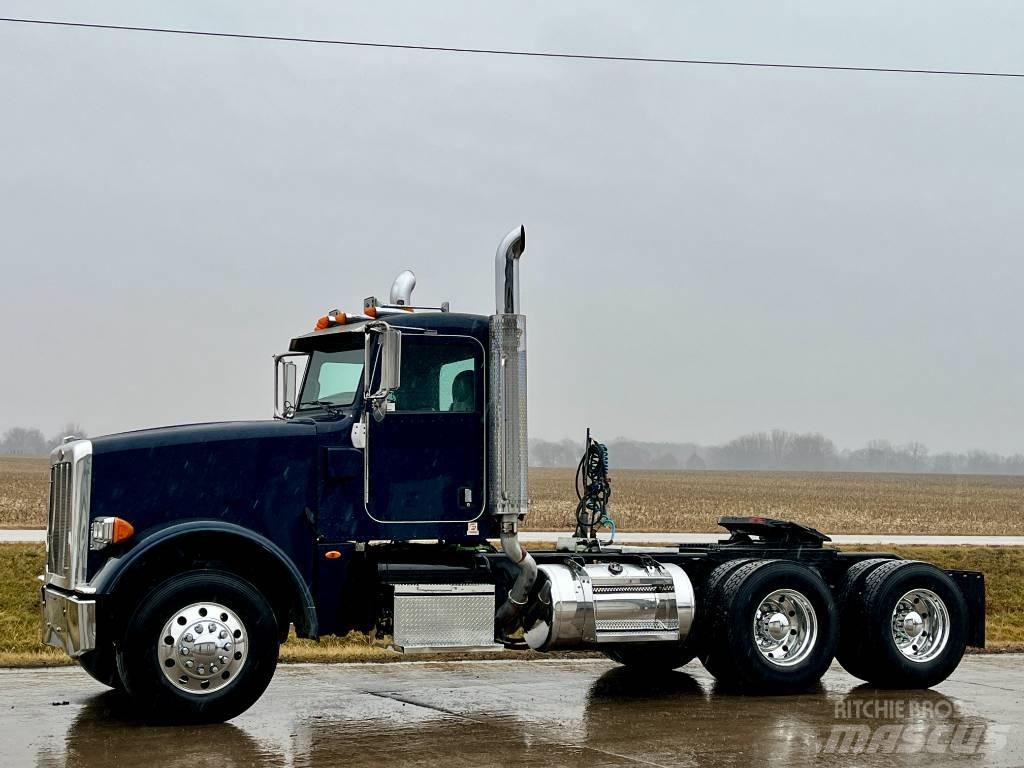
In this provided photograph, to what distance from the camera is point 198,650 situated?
9.20 m

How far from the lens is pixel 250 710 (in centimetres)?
991

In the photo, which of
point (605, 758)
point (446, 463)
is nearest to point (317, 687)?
point (446, 463)

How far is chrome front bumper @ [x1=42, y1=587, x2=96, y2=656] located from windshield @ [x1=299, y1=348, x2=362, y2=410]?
96.4 inches

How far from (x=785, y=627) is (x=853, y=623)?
2.54 feet

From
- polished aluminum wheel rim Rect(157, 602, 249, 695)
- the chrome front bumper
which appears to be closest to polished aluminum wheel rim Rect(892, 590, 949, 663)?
polished aluminum wheel rim Rect(157, 602, 249, 695)

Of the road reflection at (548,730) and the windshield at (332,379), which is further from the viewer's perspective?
the windshield at (332,379)

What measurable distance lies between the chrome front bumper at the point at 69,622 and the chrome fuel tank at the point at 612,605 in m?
3.45

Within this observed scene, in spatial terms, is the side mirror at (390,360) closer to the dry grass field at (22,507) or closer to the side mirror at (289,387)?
the side mirror at (289,387)

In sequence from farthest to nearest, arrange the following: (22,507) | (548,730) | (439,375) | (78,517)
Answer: (22,507) → (439,375) → (78,517) → (548,730)

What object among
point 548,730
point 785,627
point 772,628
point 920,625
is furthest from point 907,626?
point 548,730

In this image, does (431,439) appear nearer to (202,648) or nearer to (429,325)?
(429,325)

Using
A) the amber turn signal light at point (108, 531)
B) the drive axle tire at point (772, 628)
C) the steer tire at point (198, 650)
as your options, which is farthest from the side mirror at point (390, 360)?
the drive axle tire at point (772, 628)

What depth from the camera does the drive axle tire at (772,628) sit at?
10.9 meters

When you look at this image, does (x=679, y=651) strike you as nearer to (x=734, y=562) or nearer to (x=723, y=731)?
(x=734, y=562)
